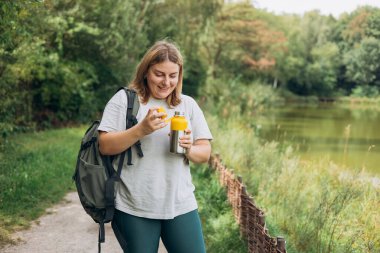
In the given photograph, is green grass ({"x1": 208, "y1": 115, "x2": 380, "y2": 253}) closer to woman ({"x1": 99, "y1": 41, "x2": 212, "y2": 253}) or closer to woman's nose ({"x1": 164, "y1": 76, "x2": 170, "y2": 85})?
woman ({"x1": 99, "y1": 41, "x2": 212, "y2": 253})

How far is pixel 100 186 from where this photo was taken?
228 centimetres

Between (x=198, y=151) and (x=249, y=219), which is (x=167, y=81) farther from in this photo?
(x=249, y=219)

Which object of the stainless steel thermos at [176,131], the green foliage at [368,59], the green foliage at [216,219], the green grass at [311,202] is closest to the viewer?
the stainless steel thermos at [176,131]

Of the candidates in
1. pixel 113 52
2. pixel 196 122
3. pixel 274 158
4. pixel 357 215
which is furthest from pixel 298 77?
pixel 196 122

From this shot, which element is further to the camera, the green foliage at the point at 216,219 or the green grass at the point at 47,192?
the green grass at the point at 47,192

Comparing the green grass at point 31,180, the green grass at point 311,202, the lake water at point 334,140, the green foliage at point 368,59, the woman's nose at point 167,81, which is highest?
the green foliage at point 368,59

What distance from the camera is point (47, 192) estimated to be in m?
6.76

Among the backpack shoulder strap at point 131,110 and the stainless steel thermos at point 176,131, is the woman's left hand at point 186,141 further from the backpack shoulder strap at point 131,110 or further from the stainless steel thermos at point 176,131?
the backpack shoulder strap at point 131,110

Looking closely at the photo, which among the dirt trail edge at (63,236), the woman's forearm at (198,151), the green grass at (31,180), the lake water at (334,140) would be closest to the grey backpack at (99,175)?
the woman's forearm at (198,151)

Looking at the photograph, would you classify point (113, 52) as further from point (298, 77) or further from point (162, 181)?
point (298, 77)

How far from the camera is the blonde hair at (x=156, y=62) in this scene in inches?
89.9

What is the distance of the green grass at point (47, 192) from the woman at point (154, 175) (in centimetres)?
254

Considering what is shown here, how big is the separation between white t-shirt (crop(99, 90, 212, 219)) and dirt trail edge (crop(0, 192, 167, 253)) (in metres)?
2.76

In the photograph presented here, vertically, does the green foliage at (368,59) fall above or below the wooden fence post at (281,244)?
above
